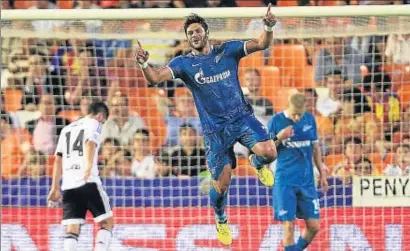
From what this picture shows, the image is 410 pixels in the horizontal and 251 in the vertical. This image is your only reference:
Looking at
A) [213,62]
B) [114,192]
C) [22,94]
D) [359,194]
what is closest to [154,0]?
[22,94]

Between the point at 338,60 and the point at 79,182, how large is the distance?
3.64 m

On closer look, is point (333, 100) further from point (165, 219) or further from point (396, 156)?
point (165, 219)

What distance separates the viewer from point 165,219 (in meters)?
10.3

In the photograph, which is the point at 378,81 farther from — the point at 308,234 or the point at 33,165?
the point at 33,165

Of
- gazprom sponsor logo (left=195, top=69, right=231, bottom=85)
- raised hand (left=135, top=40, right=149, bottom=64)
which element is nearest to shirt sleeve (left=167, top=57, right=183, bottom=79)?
gazprom sponsor logo (left=195, top=69, right=231, bottom=85)

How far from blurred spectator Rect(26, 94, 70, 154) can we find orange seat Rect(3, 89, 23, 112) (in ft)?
0.82

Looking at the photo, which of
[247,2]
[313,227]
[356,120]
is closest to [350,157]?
[356,120]

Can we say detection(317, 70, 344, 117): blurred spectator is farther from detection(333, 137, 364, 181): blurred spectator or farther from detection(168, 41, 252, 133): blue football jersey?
detection(168, 41, 252, 133): blue football jersey

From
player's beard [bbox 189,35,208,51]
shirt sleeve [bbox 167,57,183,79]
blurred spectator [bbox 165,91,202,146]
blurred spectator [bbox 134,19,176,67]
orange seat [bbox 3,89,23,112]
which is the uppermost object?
blurred spectator [bbox 134,19,176,67]

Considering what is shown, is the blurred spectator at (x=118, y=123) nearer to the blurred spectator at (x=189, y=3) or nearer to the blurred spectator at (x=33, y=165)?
the blurred spectator at (x=33, y=165)

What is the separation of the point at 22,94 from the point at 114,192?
1844mm

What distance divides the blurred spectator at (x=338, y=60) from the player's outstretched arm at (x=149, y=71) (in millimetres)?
3733

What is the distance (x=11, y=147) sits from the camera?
36.4 feet

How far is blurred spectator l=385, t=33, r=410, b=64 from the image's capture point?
10.1 meters
